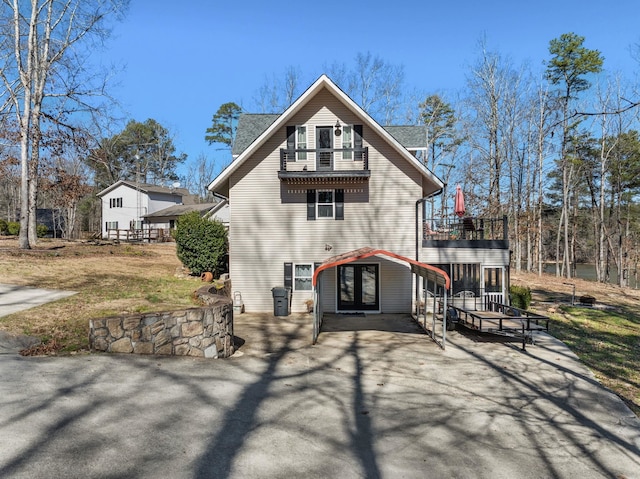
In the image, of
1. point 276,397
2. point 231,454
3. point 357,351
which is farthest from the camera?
point 357,351

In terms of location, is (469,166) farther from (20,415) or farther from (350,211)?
(20,415)

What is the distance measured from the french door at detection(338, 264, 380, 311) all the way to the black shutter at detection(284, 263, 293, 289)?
197 cm

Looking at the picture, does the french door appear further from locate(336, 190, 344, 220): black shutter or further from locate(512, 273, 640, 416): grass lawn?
locate(512, 273, 640, 416): grass lawn

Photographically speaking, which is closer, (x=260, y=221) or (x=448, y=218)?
(x=260, y=221)

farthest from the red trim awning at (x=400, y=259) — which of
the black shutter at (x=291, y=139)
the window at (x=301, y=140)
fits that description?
the black shutter at (x=291, y=139)

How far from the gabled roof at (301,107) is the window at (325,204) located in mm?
3047

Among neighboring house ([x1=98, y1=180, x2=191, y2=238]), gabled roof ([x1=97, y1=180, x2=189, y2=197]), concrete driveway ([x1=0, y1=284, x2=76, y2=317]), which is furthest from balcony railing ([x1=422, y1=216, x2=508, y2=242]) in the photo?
neighboring house ([x1=98, y1=180, x2=191, y2=238])

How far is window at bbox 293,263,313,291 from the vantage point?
15.8 m

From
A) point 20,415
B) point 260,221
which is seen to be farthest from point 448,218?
point 20,415

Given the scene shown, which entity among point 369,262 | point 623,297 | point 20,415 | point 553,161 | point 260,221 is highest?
point 553,161

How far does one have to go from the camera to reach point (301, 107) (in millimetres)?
15414

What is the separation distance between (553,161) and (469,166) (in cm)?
681

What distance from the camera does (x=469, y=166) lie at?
118ft

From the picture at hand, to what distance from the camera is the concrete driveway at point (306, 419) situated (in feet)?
15.4
